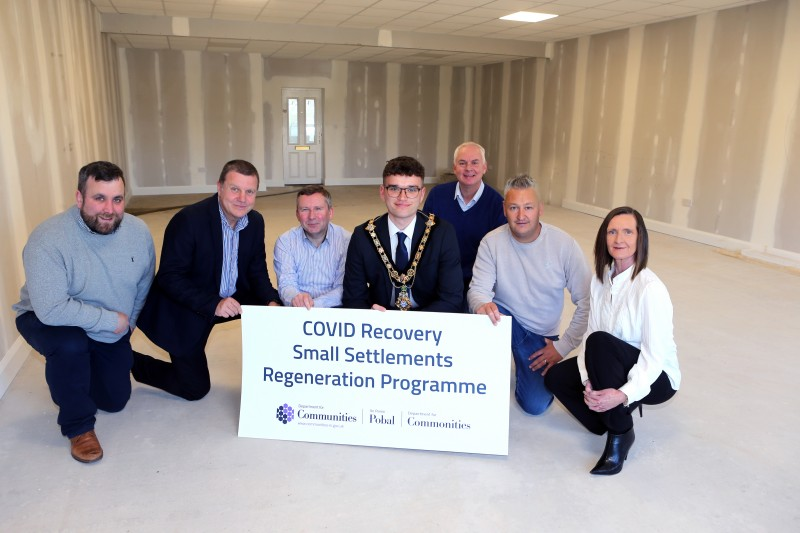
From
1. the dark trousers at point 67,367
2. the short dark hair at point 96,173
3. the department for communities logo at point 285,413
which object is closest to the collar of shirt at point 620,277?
the department for communities logo at point 285,413

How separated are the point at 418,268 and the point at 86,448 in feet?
4.88

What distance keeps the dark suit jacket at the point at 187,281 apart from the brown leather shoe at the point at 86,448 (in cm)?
50

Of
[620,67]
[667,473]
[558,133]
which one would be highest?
[620,67]

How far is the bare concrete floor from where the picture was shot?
6.68 ft

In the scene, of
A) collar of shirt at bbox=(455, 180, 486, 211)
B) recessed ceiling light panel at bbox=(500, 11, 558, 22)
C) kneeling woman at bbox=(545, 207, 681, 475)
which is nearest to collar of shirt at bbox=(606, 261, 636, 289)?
kneeling woman at bbox=(545, 207, 681, 475)

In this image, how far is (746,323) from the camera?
4.20 m

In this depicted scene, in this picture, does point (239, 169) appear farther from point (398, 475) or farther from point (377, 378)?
point (398, 475)

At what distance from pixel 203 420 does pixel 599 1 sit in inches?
238

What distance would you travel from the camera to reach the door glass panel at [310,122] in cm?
1268

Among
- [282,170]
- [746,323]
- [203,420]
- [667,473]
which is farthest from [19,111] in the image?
[282,170]

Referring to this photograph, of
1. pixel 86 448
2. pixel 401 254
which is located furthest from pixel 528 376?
pixel 86 448

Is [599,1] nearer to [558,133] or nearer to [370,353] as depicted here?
[558,133]

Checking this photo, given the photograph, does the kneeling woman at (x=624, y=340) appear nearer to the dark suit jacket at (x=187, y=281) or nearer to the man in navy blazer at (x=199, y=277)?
the man in navy blazer at (x=199, y=277)

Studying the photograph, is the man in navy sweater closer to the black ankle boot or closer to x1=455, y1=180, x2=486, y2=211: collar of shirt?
x1=455, y1=180, x2=486, y2=211: collar of shirt
